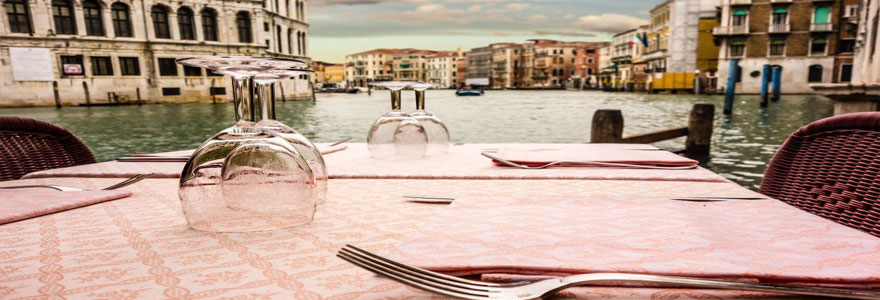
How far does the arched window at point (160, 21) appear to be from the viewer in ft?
A: 96.9

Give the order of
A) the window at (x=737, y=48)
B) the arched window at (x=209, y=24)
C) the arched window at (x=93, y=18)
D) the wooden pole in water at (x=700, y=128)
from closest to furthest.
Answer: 1. the wooden pole in water at (x=700, y=128)
2. the arched window at (x=93, y=18)
3. the arched window at (x=209, y=24)
4. the window at (x=737, y=48)

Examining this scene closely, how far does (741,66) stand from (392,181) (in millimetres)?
39846

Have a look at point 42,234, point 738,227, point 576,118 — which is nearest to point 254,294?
point 42,234

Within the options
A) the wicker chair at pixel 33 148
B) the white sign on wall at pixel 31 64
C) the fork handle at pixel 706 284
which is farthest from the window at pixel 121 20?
the fork handle at pixel 706 284

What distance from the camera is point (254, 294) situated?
0.54m

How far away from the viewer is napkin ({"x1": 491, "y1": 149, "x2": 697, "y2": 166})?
55.2 inches

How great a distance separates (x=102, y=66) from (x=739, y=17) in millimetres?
39235

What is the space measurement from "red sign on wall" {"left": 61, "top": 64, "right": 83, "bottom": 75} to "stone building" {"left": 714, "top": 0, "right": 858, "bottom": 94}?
127ft

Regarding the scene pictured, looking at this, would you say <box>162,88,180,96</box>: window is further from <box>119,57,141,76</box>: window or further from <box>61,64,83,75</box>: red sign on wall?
<box>61,64,83,75</box>: red sign on wall

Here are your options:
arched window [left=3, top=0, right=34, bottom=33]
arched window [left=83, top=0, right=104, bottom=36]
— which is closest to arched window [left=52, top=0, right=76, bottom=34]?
arched window [left=83, top=0, right=104, bottom=36]

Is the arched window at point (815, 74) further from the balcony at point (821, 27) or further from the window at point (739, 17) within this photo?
the window at point (739, 17)

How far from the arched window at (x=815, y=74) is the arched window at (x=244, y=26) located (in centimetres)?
3574

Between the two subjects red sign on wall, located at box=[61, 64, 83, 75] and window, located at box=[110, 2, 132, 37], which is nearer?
red sign on wall, located at box=[61, 64, 83, 75]

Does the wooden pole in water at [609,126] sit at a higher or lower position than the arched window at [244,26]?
lower
